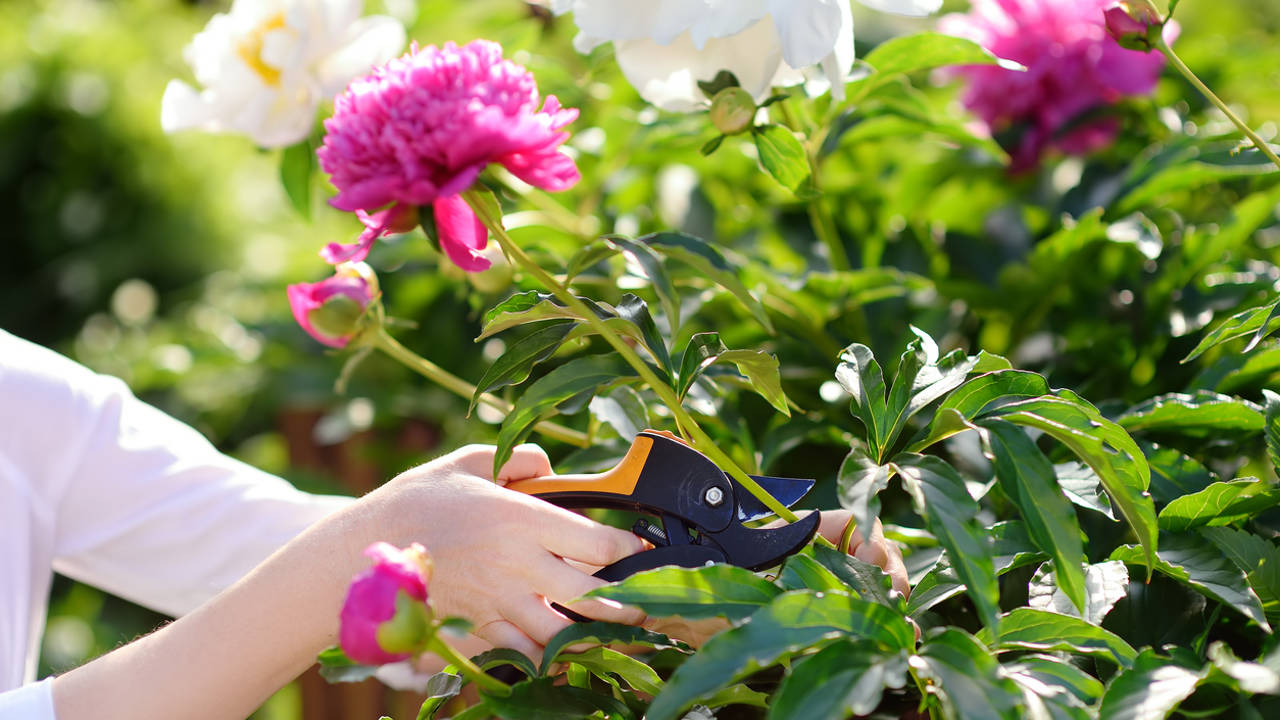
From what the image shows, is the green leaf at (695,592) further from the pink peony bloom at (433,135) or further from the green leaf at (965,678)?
the pink peony bloom at (433,135)

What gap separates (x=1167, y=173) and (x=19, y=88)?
2.78 metres

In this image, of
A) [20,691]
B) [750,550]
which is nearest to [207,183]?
[20,691]

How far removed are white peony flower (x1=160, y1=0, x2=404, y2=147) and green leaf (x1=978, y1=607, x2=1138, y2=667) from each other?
Result: 0.60 metres

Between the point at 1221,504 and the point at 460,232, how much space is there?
392 mm

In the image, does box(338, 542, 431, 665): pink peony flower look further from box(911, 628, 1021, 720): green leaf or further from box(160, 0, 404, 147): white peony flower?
box(160, 0, 404, 147): white peony flower

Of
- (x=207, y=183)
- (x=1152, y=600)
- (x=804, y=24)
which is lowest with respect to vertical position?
(x=207, y=183)

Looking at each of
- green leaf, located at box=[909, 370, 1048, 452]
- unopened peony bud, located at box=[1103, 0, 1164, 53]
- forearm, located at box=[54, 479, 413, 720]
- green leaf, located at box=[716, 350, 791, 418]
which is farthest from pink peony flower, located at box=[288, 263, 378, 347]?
unopened peony bud, located at box=[1103, 0, 1164, 53]

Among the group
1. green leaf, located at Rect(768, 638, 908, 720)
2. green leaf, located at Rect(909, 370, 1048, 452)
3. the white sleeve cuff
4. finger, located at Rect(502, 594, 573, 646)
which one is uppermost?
green leaf, located at Rect(909, 370, 1048, 452)

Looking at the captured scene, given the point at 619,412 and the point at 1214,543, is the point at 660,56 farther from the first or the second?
the point at 1214,543

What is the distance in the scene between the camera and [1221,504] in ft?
1.67

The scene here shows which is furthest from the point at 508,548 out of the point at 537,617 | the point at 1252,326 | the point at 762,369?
the point at 1252,326

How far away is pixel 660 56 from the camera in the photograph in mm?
611

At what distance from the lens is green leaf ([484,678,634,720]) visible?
46 cm

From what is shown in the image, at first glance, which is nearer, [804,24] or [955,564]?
[955,564]
